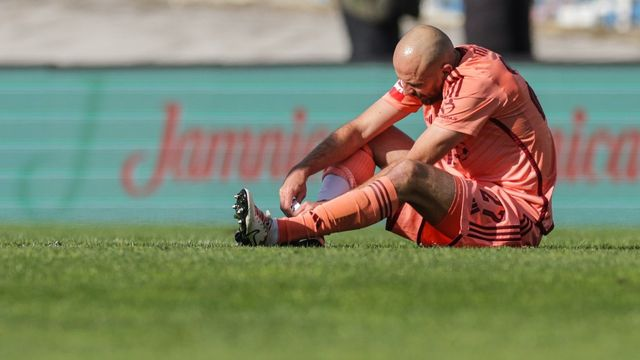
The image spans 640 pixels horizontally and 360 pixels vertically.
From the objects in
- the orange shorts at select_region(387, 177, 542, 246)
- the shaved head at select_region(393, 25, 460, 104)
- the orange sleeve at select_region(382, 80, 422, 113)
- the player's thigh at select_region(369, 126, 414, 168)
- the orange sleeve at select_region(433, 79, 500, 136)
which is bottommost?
the orange shorts at select_region(387, 177, 542, 246)

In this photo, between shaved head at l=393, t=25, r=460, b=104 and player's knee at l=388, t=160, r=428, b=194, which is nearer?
player's knee at l=388, t=160, r=428, b=194

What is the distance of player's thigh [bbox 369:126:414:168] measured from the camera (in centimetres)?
730

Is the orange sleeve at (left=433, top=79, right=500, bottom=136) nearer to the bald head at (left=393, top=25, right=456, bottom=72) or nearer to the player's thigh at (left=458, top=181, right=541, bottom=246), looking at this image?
the bald head at (left=393, top=25, right=456, bottom=72)

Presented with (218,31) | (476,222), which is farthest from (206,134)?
(218,31)

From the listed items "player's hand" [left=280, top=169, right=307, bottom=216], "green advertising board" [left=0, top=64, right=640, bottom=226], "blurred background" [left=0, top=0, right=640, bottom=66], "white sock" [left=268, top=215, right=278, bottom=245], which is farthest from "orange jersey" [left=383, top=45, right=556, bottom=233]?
"blurred background" [left=0, top=0, right=640, bottom=66]

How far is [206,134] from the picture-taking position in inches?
504

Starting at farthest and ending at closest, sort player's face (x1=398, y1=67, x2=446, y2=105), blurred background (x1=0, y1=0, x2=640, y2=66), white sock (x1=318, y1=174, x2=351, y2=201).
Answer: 1. blurred background (x1=0, y1=0, x2=640, y2=66)
2. white sock (x1=318, y1=174, x2=351, y2=201)
3. player's face (x1=398, y1=67, x2=446, y2=105)

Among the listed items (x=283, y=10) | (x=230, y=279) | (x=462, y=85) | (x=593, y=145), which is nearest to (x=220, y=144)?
(x=593, y=145)

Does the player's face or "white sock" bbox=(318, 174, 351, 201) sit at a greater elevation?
the player's face

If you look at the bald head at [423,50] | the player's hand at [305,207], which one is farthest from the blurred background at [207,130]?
the bald head at [423,50]

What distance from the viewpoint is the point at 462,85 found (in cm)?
685

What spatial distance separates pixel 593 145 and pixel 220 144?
9.94 feet

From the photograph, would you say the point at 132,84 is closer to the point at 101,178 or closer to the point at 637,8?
the point at 101,178

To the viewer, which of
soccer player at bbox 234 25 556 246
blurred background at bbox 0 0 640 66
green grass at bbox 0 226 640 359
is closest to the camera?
green grass at bbox 0 226 640 359
